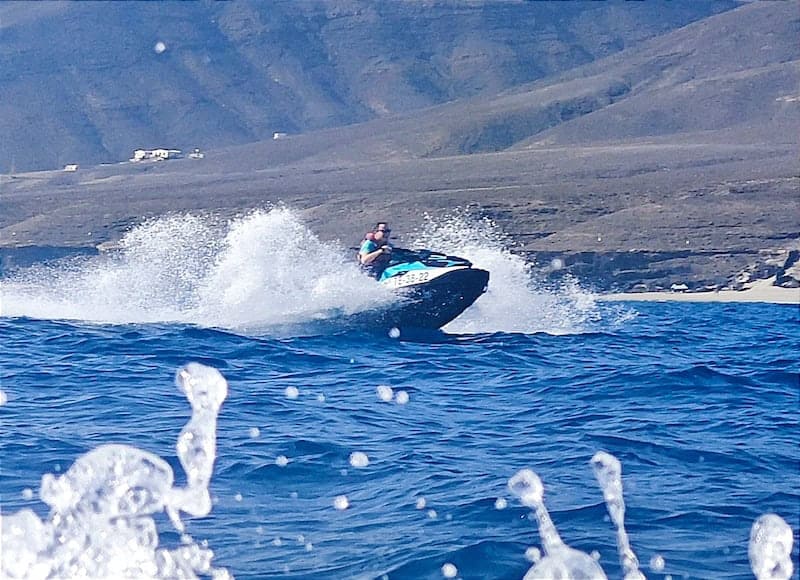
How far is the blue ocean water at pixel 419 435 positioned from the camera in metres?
5.47

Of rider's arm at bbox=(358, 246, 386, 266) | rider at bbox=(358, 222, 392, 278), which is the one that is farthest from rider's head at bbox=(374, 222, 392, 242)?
rider's arm at bbox=(358, 246, 386, 266)

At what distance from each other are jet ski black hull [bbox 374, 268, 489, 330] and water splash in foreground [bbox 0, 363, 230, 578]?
27.6 ft

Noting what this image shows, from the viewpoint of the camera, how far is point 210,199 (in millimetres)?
53969

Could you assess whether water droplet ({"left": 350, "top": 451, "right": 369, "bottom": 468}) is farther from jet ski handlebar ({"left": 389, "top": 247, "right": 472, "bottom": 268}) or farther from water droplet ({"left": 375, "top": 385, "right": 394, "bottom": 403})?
jet ski handlebar ({"left": 389, "top": 247, "right": 472, "bottom": 268})

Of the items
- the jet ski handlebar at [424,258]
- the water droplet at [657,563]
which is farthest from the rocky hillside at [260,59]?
the water droplet at [657,563]

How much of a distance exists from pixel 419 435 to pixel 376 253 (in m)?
6.55

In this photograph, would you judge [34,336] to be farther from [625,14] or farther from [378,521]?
[625,14]

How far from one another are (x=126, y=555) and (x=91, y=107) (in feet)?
355

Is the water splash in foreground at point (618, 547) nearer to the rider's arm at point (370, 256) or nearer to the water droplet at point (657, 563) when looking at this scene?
the water droplet at point (657, 563)

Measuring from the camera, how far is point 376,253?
14.3 metres

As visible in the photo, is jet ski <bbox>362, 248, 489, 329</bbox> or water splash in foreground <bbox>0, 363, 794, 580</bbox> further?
jet ski <bbox>362, 248, 489, 329</bbox>

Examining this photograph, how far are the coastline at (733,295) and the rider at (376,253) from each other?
1738cm

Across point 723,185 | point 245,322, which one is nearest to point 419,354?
point 245,322

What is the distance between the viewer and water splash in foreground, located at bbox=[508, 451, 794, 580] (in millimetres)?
5043
